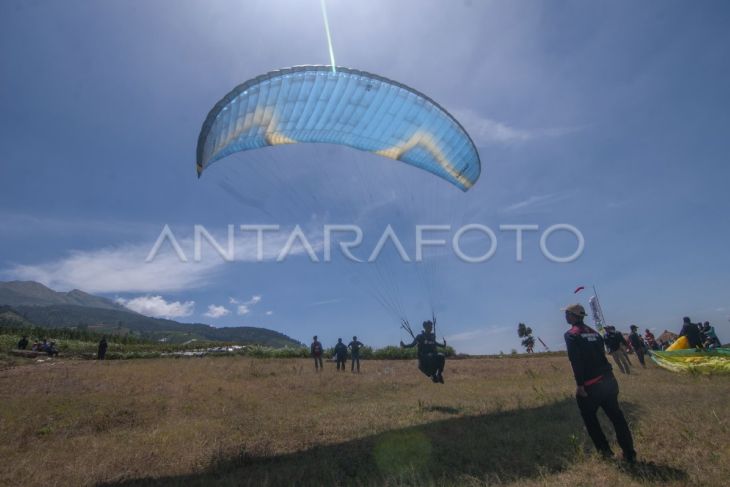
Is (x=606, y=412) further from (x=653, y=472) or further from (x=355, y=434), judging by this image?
(x=355, y=434)

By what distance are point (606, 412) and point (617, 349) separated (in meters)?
10.7

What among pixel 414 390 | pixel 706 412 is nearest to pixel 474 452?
pixel 706 412

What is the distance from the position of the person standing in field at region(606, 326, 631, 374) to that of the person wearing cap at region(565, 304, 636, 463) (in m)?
10.3

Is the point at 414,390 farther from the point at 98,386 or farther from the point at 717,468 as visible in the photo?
the point at 98,386

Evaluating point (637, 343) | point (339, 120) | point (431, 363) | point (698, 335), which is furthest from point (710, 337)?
point (339, 120)

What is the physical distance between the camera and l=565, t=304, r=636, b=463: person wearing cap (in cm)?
518

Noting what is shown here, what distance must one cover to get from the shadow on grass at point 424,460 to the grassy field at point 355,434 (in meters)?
0.03

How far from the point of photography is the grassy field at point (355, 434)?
18.0ft

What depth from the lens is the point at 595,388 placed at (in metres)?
5.38

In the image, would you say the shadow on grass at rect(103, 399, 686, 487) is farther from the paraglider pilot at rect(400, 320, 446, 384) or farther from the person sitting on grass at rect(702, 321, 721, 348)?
the person sitting on grass at rect(702, 321, 721, 348)

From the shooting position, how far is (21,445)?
8.53m

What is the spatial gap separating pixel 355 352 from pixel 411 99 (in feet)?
44.0

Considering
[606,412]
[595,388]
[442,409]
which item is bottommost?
[442,409]

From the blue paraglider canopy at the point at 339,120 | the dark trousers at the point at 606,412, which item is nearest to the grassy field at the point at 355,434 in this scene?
the dark trousers at the point at 606,412
